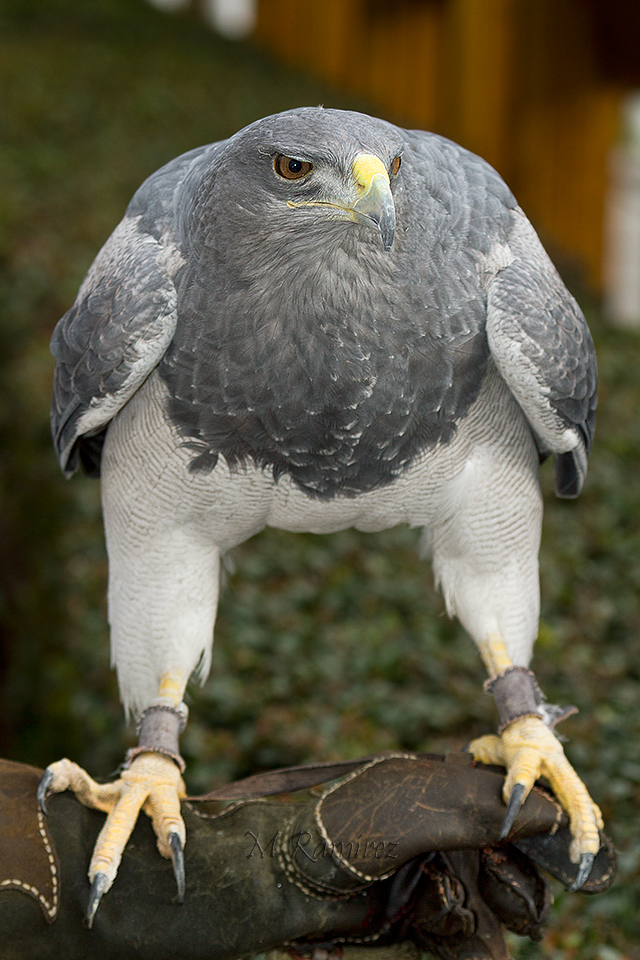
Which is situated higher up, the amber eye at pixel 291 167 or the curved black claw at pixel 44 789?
the amber eye at pixel 291 167

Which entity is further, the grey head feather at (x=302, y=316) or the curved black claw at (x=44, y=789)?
the curved black claw at (x=44, y=789)

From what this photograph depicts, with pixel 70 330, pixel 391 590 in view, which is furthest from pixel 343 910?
pixel 391 590

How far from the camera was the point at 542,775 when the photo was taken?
8.08ft

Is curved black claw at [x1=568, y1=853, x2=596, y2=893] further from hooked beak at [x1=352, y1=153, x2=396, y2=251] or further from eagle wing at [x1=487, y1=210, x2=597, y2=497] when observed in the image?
hooked beak at [x1=352, y1=153, x2=396, y2=251]

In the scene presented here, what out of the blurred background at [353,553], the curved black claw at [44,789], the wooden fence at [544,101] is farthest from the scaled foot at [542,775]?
the wooden fence at [544,101]

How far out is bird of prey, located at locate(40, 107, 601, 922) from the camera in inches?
78.5

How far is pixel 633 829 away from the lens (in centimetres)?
338

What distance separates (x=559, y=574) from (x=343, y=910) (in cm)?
290

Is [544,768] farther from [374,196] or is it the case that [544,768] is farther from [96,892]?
[374,196]

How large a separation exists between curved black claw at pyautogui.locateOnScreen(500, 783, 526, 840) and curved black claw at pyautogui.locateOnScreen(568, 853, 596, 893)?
209 mm

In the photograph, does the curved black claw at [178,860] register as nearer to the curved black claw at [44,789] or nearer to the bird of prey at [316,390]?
the bird of prey at [316,390]

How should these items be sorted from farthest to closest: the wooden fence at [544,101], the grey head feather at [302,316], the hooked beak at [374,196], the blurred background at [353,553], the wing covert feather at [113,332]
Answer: the wooden fence at [544,101]
the blurred background at [353,553]
the wing covert feather at [113,332]
the grey head feather at [302,316]
the hooked beak at [374,196]

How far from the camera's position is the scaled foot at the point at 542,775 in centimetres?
230

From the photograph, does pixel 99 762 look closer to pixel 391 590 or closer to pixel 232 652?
pixel 232 652
